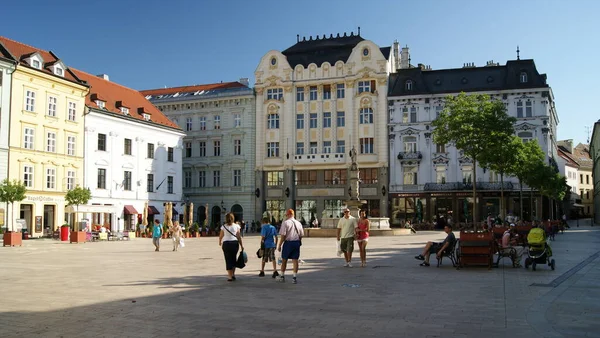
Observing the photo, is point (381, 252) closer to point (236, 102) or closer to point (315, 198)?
point (315, 198)

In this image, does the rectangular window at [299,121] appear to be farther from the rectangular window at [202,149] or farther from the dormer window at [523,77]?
the dormer window at [523,77]

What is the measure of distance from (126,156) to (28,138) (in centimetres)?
1094

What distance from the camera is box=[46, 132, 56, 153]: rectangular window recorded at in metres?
47.3

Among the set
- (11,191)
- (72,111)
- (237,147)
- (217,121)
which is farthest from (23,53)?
(237,147)

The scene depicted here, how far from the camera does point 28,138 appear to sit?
45.6 m

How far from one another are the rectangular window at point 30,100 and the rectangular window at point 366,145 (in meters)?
33.0

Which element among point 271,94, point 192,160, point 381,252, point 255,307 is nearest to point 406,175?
point 271,94

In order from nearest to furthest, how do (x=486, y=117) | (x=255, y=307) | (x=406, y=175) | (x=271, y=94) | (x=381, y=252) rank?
(x=255, y=307) < (x=381, y=252) < (x=486, y=117) < (x=406, y=175) < (x=271, y=94)

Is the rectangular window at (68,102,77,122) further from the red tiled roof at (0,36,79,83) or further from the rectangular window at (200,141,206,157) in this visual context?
the rectangular window at (200,141,206,157)

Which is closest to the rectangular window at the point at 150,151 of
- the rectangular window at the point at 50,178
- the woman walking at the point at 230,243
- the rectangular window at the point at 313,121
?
the rectangular window at the point at 50,178

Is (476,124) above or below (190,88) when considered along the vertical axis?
below

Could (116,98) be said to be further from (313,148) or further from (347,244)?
(347,244)

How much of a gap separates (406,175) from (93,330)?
184ft

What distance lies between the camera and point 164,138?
199ft
